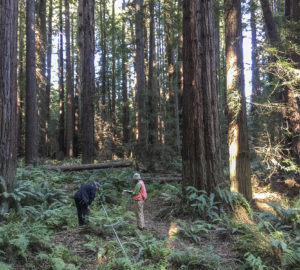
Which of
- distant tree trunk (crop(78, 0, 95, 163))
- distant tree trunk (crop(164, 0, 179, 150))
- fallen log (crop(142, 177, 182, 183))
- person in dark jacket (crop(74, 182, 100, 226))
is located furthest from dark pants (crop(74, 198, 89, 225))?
distant tree trunk (crop(164, 0, 179, 150))

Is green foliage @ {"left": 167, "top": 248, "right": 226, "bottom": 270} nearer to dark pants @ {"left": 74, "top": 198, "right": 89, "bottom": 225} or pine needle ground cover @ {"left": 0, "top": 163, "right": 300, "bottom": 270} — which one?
pine needle ground cover @ {"left": 0, "top": 163, "right": 300, "bottom": 270}

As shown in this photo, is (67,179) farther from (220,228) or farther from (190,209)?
(220,228)

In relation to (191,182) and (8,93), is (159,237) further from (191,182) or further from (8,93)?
(8,93)

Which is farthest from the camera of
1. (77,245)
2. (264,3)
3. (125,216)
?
(264,3)

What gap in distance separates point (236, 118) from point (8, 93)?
22.0 ft

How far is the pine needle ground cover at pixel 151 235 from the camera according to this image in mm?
4562

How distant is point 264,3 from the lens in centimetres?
1191

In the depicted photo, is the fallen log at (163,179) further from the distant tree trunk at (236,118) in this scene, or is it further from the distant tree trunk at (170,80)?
the distant tree trunk at (170,80)

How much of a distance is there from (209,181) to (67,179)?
5.56m

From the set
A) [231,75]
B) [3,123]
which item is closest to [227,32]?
[231,75]

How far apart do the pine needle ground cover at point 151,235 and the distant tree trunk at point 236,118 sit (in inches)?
44.4

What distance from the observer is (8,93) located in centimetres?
683

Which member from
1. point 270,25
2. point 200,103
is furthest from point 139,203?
point 270,25

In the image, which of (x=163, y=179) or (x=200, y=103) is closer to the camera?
(x=200, y=103)
